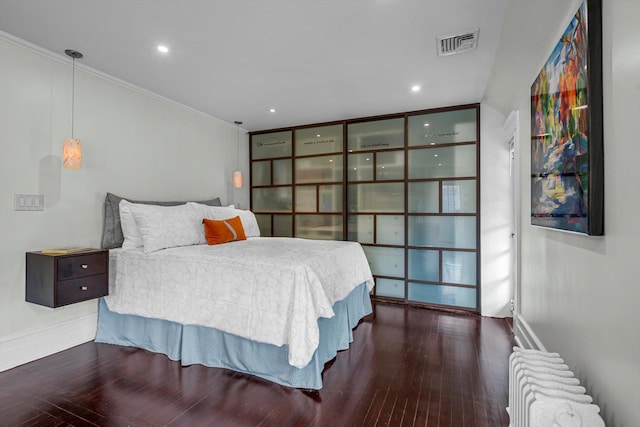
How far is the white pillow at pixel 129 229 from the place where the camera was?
115 inches

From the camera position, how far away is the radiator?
1.07m

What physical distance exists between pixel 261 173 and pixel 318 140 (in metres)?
1.12

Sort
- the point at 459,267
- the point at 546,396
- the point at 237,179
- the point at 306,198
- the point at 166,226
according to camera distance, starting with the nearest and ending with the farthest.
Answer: the point at 546,396
the point at 166,226
the point at 459,267
the point at 237,179
the point at 306,198

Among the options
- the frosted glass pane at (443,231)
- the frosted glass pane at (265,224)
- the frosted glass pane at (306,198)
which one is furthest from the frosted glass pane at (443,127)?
the frosted glass pane at (265,224)

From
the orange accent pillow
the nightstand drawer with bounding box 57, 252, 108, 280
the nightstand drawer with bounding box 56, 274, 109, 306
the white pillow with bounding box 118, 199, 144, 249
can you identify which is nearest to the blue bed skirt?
the nightstand drawer with bounding box 56, 274, 109, 306

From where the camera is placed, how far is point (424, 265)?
4.02 meters

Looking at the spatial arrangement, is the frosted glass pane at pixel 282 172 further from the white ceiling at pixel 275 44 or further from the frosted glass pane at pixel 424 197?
the frosted glass pane at pixel 424 197

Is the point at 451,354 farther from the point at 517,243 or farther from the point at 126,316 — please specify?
the point at 126,316

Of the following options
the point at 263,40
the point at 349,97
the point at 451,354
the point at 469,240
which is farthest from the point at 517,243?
the point at 263,40

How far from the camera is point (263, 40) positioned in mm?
2396

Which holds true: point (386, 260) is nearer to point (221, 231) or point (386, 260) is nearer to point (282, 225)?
point (282, 225)

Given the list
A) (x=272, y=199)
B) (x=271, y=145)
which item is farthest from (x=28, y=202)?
(x=271, y=145)

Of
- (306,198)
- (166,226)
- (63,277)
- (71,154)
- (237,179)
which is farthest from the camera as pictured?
(306,198)

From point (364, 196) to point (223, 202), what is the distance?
2.07 m
